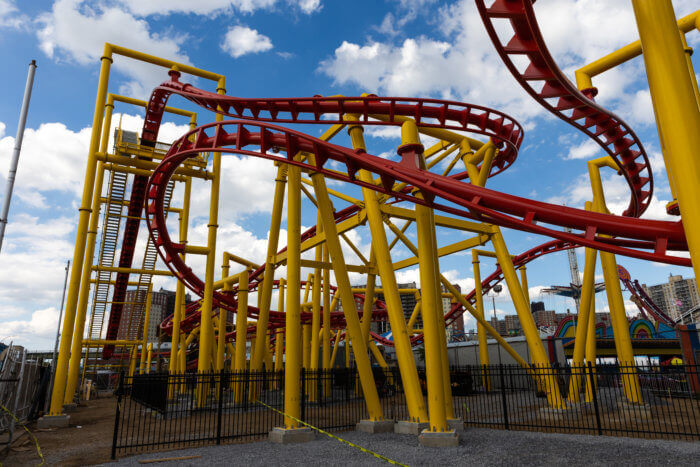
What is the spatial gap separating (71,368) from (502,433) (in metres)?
12.5

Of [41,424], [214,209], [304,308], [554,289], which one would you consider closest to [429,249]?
[214,209]

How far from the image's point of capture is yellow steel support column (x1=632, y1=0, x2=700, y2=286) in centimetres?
389

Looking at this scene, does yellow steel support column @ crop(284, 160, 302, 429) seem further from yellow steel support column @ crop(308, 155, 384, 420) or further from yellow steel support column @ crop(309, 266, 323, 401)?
yellow steel support column @ crop(309, 266, 323, 401)

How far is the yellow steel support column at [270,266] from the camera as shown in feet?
45.1

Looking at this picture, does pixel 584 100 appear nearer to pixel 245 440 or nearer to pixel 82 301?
pixel 245 440

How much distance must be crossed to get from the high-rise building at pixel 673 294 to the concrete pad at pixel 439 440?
111412mm

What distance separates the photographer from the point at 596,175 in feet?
45.0

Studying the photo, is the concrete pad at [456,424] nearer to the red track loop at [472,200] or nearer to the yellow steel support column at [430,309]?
the yellow steel support column at [430,309]

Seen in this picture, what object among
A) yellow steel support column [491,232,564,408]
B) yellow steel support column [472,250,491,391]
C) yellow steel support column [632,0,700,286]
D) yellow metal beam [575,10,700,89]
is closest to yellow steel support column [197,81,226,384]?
yellow steel support column [491,232,564,408]

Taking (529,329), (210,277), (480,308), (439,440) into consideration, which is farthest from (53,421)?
(480,308)

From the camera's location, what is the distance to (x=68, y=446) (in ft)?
33.0

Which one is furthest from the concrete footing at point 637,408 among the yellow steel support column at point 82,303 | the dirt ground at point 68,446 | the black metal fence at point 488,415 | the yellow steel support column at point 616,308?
the yellow steel support column at point 82,303

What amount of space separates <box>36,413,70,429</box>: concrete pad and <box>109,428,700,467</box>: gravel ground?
5.87 meters

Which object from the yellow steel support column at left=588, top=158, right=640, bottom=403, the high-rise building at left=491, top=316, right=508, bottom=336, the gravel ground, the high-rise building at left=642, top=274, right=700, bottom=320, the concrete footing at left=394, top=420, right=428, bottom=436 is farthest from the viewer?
the high-rise building at left=642, top=274, right=700, bottom=320
